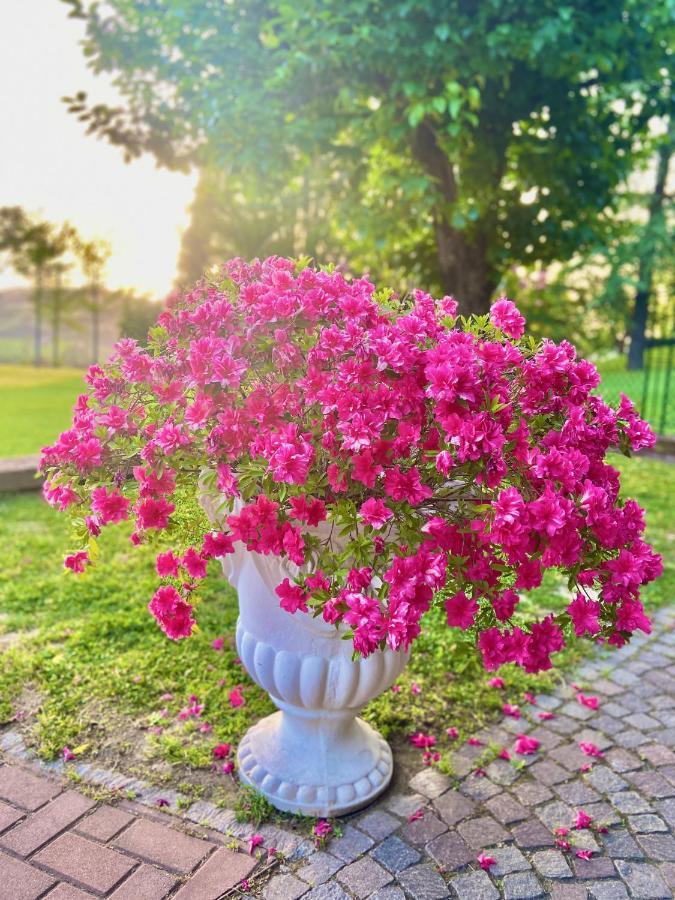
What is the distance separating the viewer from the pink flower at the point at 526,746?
2.80 metres

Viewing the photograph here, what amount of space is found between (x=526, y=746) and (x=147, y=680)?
66.8 inches

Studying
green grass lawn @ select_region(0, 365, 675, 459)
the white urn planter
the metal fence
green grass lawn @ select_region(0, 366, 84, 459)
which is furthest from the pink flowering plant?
the metal fence

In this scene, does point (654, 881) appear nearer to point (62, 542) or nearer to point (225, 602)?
point (225, 602)

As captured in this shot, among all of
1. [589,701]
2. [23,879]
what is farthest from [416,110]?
[23,879]

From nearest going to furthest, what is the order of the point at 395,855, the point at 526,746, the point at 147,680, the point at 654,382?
the point at 395,855, the point at 526,746, the point at 147,680, the point at 654,382

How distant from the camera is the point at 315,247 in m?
17.1

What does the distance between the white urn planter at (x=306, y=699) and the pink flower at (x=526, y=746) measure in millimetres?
531

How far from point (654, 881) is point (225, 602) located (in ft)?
8.99

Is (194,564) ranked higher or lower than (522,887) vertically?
higher

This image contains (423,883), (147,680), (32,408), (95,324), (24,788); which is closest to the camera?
(423,883)

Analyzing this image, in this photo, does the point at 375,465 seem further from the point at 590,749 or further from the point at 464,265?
the point at 464,265

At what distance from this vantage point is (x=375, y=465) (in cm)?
193

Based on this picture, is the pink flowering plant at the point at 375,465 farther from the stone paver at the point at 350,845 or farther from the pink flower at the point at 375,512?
the stone paver at the point at 350,845

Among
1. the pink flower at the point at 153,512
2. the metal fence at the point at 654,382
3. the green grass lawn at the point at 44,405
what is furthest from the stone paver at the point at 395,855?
the metal fence at the point at 654,382
